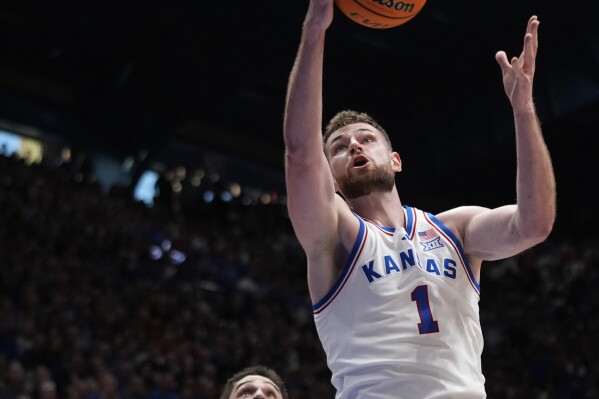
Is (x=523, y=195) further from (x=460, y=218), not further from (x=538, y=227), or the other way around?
(x=460, y=218)

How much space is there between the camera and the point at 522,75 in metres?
3.07

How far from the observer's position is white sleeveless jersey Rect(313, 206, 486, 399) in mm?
2877

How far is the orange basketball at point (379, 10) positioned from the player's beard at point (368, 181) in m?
0.57

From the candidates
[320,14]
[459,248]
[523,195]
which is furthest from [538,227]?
[320,14]

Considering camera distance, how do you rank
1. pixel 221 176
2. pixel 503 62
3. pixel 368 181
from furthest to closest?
pixel 221 176 → pixel 368 181 → pixel 503 62

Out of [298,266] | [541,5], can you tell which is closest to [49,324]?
[298,266]

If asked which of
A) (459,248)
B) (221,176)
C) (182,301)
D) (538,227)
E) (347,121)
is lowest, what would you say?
(221,176)

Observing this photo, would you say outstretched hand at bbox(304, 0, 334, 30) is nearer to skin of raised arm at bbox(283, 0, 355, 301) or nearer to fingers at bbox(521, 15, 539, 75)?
skin of raised arm at bbox(283, 0, 355, 301)

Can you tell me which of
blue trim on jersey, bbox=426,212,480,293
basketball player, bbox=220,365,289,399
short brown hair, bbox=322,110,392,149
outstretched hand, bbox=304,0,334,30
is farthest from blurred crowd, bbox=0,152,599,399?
outstretched hand, bbox=304,0,334,30

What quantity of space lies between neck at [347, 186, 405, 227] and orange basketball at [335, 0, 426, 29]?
67 cm

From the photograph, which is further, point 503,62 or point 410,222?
point 410,222

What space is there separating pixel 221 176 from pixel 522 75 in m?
17.9

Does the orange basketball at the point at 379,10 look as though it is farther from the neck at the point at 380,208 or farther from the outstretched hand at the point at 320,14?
the neck at the point at 380,208

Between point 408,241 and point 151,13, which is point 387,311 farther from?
point 151,13
